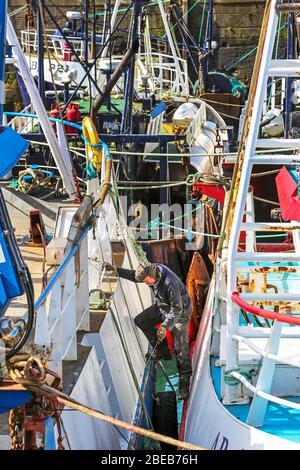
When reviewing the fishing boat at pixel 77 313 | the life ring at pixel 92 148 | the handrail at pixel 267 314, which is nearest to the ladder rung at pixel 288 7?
the fishing boat at pixel 77 313

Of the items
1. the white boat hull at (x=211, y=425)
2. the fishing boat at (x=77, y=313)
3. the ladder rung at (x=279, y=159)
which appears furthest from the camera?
the white boat hull at (x=211, y=425)

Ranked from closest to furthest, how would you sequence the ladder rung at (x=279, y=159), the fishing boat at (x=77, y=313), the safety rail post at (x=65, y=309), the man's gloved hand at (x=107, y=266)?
the fishing boat at (x=77, y=313) → the safety rail post at (x=65, y=309) → the ladder rung at (x=279, y=159) → the man's gloved hand at (x=107, y=266)

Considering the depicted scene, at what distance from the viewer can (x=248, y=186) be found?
633 cm

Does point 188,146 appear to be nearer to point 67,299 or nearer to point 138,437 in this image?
point 138,437

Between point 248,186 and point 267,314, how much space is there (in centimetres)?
90

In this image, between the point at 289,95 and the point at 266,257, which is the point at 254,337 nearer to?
the point at 266,257

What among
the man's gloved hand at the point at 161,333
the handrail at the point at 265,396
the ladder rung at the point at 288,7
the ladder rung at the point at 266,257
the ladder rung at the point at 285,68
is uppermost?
the ladder rung at the point at 288,7

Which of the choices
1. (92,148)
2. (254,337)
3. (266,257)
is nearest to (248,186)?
(266,257)

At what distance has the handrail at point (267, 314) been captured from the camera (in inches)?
232

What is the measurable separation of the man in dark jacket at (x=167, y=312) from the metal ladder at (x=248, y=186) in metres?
1.96

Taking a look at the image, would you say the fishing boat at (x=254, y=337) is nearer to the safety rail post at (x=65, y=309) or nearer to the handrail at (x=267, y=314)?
the handrail at (x=267, y=314)

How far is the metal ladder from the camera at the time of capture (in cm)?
610
